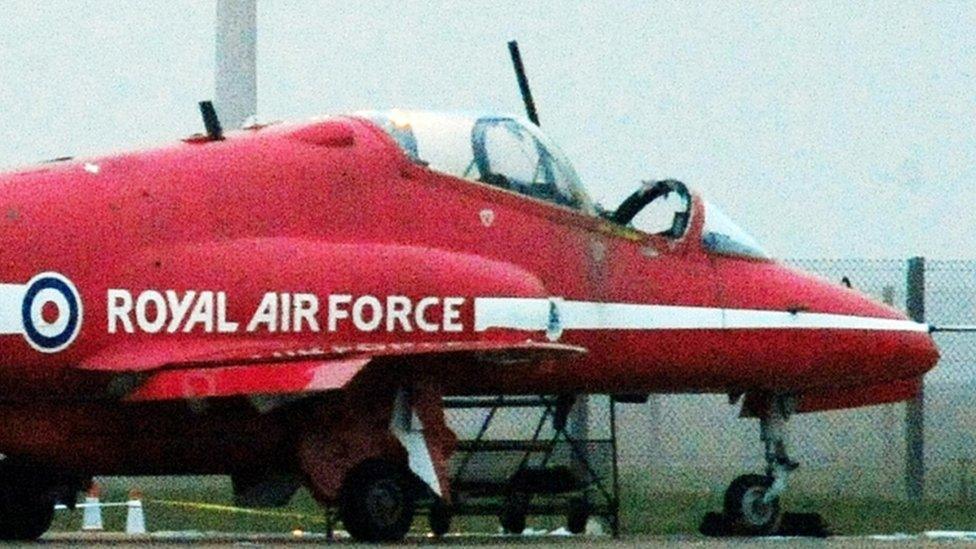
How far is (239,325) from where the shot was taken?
21.6m

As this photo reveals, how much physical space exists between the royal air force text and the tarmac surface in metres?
1.30

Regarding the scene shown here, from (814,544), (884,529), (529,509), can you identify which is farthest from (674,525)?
(814,544)

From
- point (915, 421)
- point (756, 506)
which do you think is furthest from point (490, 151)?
point (915, 421)

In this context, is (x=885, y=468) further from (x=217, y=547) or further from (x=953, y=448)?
(x=217, y=547)

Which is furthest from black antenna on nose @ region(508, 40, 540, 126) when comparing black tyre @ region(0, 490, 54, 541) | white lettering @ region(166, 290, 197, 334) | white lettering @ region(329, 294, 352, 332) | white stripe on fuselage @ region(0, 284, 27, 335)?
white stripe on fuselage @ region(0, 284, 27, 335)

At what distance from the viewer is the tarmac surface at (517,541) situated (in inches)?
859

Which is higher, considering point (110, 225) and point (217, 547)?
point (110, 225)

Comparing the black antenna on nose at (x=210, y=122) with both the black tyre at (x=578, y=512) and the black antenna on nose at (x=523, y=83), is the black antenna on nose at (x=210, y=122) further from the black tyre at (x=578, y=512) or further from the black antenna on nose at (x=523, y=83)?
the black tyre at (x=578, y=512)

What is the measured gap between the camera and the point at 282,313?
21734 millimetres

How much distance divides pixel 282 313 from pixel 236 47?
724 cm

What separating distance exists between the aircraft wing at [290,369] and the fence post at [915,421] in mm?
7699

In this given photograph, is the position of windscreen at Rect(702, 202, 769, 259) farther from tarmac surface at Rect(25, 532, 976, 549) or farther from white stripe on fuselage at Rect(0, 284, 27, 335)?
white stripe on fuselage at Rect(0, 284, 27, 335)

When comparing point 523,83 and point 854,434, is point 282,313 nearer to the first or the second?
point 523,83

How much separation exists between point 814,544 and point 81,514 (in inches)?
329
